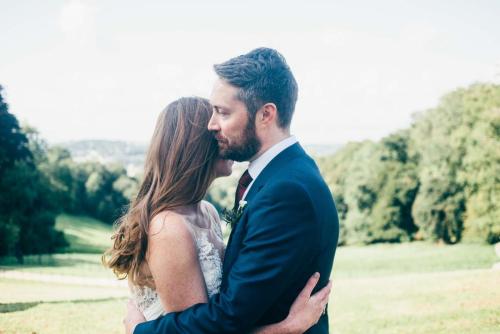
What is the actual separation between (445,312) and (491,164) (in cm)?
1448

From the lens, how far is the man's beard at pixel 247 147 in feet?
9.44

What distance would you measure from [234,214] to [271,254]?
0.48 meters

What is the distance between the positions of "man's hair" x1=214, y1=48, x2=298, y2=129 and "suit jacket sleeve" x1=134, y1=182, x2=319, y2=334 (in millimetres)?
580

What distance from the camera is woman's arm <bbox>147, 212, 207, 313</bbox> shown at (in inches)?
111

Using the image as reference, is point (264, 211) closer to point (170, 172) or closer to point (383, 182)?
point (170, 172)

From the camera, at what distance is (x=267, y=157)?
2865 mm

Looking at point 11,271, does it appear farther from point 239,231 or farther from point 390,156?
point 390,156

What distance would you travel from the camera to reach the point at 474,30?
1967 centimetres

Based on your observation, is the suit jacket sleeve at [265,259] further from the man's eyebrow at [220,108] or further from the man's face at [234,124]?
the man's eyebrow at [220,108]

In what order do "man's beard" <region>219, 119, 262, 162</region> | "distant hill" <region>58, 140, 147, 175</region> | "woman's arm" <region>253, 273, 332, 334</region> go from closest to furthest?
1. "woman's arm" <region>253, 273, 332, 334</region>
2. "man's beard" <region>219, 119, 262, 162</region>
3. "distant hill" <region>58, 140, 147, 175</region>

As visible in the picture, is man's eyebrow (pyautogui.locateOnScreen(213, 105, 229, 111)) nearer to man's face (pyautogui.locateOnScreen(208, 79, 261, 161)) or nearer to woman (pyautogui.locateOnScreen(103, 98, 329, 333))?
man's face (pyautogui.locateOnScreen(208, 79, 261, 161))

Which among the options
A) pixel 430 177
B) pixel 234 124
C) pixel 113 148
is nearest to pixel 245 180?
pixel 234 124

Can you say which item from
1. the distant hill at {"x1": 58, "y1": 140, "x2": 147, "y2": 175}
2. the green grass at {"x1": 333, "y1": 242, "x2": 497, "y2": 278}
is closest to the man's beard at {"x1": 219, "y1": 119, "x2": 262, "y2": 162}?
the green grass at {"x1": 333, "y1": 242, "x2": 497, "y2": 278}

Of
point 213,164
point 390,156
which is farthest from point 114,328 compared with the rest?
point 390,156
